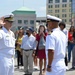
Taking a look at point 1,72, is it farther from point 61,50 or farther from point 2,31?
point 61,50

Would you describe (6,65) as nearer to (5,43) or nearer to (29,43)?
(5,43)

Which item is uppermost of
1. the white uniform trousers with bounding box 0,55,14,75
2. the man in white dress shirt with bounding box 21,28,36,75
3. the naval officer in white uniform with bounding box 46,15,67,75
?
the naval officer in white uniform with bounding box 46,15,67,75

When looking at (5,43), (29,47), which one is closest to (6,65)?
(5,43)

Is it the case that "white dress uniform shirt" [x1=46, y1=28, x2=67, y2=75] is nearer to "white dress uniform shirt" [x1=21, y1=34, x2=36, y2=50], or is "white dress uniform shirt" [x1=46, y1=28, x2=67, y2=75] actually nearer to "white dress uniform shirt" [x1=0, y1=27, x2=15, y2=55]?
"white dress uniform shirt" [x1=0, y1=27, x2=15, y2=55]

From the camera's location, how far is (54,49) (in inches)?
236

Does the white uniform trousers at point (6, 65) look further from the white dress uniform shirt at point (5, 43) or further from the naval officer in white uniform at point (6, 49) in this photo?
the white dress uniform shirt at point (5, 43)

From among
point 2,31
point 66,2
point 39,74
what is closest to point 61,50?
point 2,31

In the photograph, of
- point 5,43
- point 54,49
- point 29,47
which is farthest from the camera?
point 29,47

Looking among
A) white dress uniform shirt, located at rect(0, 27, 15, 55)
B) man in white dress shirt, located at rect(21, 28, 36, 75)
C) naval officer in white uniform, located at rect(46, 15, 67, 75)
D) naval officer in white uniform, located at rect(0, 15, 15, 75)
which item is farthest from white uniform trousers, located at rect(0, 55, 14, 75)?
man in white dress shirt, located at rect(21, 28, 36, 75)

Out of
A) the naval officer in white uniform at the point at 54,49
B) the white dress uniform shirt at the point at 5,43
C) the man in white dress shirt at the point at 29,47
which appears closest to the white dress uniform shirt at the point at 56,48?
the naval officer in white uniform at the point at 54,49

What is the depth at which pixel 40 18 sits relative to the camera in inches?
6004

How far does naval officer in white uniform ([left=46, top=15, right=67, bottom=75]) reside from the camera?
595cm

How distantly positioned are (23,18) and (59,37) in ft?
381

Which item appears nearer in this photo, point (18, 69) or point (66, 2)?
point (18, 69)
